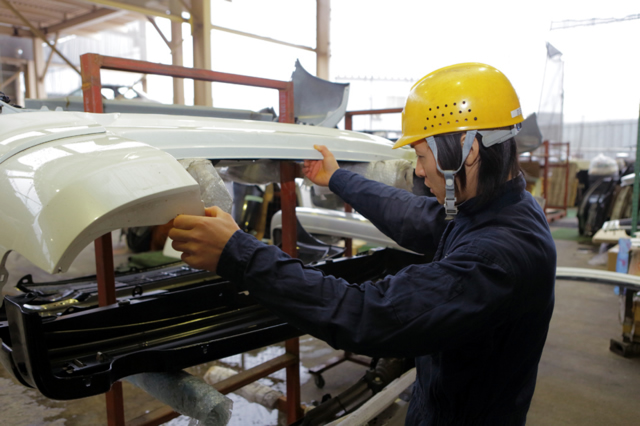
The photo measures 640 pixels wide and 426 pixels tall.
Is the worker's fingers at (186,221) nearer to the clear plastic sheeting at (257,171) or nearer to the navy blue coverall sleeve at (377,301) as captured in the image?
the navy blue coverall sleeve at (377,301)

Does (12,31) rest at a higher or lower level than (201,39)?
higher

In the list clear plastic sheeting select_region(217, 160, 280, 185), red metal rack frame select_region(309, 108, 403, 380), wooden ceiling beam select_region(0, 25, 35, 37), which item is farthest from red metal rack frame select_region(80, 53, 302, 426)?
wooden ceiling beam select_region(0, 25, 35, 37)

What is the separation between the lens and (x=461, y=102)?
1.04 metres

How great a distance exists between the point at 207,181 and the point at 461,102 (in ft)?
2.22

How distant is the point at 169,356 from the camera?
1111 mm

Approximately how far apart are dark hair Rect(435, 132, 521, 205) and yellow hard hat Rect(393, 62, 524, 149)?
0.10ft

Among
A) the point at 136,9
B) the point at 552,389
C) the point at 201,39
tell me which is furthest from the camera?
the point at 201,39

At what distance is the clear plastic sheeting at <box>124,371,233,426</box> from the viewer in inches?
38.8

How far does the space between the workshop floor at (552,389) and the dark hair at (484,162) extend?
6.52ft

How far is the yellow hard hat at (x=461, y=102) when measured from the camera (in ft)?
3.39

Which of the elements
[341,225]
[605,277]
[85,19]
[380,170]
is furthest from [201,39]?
[605,277]

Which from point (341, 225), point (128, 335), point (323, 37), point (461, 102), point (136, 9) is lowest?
point (128, 335)

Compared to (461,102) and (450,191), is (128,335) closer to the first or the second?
(450,191)

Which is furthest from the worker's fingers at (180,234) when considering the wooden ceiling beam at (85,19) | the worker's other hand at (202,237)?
the wooden ceiling beam at (85,19)
